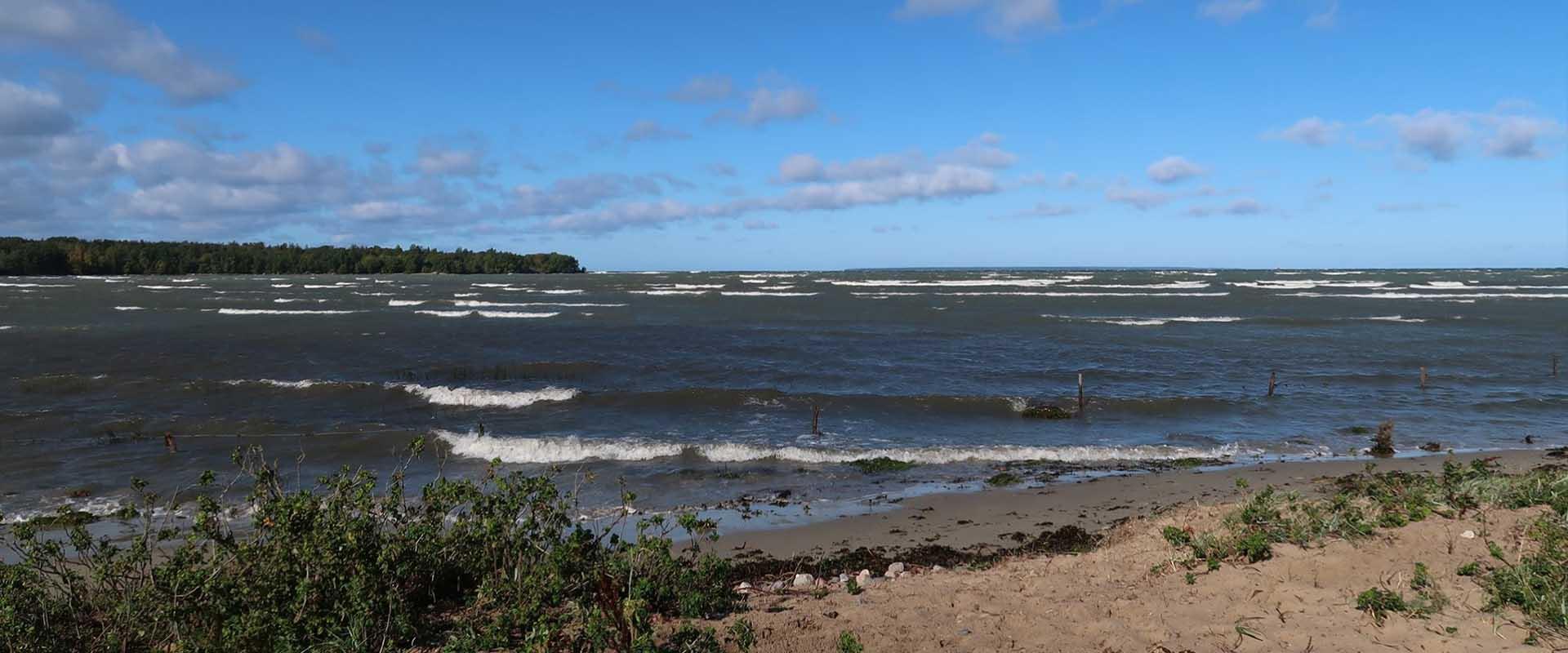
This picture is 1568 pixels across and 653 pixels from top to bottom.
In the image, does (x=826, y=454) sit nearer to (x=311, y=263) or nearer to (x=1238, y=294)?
(x=1238, y=294)

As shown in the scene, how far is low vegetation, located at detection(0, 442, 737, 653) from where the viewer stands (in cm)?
514

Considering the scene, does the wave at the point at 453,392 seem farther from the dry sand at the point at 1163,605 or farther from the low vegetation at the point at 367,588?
the dry sand at the point at 1163,605

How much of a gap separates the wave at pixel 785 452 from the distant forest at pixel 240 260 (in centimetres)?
13847

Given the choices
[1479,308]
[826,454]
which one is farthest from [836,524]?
[1479,308]

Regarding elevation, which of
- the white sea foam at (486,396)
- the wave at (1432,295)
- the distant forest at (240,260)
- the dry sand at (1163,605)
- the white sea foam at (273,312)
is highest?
the distant forest at (240,260)

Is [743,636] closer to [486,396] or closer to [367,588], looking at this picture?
[367,588]

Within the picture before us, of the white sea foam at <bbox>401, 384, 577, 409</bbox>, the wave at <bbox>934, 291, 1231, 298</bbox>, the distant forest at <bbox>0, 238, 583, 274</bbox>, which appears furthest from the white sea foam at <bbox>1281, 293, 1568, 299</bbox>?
the distant forest at <bbox>0, 238, 583, 274</bbox>

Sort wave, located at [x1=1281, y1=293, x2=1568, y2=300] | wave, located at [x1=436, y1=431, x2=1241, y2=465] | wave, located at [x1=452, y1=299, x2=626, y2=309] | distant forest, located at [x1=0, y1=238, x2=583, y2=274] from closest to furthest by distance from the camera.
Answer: wave, located at [x1=436, y1=431, x2=1241, y2=465]
wave, located at [x1=452, y1=299, x2=626, y2=309]
wave, located at [x1=1281, y1=293, x2=1568, y2=300]
distant forest, located at [x1=0, y1=238, x2=583, y2=274]

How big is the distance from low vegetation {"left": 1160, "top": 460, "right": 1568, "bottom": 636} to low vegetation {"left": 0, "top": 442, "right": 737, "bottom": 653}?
4.46m

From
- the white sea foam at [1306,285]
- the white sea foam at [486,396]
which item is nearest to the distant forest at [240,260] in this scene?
the white sea foam at [1306,285]

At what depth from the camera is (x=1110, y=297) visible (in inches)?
Answer: 2670

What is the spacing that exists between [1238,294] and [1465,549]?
244 ft

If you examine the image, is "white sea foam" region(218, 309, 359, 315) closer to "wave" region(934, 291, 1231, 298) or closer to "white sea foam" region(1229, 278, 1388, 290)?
"wave" region(934, 291, 1231, 298)

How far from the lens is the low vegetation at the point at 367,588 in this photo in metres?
5.14
